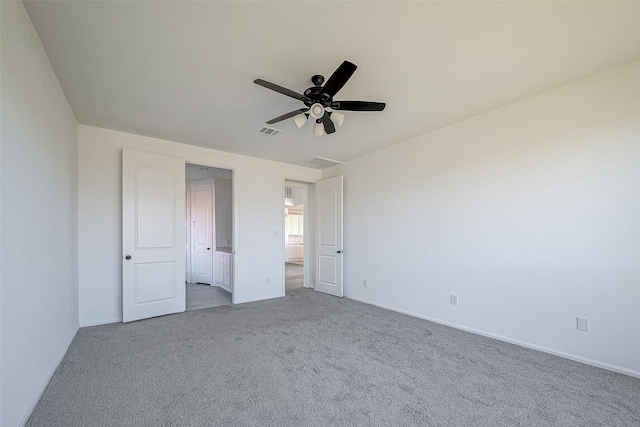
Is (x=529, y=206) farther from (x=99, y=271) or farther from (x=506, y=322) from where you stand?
(x=99, y=271)

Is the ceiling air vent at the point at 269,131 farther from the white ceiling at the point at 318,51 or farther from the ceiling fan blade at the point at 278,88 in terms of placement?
the ceiling fan blade at the point at 278,88

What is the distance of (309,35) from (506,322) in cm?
342

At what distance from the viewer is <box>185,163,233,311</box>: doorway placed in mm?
6090

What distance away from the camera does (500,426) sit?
1731 millimetres

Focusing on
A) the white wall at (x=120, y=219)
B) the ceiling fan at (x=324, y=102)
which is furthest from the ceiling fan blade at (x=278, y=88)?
the white wall at (x=120, y=219)

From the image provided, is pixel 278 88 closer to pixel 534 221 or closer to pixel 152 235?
pixel 534 221

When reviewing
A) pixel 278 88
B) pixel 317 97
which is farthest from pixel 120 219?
pixel 317 97

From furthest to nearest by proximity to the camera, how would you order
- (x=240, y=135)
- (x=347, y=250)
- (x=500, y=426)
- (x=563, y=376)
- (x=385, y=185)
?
1. (x=347, y=250)
2. (x=385, y=185)
3. (x=240, y=135)
4. (x=563, y=376)
5. (x=500, y=426)

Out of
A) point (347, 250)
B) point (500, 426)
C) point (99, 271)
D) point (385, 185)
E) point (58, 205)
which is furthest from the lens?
point (347, 250)

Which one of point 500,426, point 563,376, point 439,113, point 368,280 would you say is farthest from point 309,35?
point 368,280

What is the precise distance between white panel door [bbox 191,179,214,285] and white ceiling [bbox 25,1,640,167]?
3255mm

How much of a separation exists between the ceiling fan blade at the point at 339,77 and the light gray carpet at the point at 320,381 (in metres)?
2.35

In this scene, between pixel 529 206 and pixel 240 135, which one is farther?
pixel 240 135

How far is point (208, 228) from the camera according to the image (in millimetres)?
6367
